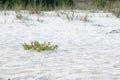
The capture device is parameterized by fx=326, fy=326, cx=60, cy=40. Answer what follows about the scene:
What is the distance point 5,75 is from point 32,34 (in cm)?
403

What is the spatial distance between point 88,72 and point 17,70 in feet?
3.10

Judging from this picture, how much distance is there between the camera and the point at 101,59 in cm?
510

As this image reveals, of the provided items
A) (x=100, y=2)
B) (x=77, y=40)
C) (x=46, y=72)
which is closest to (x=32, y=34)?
(x=77, y=40)

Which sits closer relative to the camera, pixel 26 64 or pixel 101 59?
pixel 26 64

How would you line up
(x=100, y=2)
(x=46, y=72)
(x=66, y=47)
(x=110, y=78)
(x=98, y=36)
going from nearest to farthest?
1. (x=110, y=78)
2. (x=46, y=72)
3. (x=66, y=47)
4. (x=98, y=36)
5. (x=100, y=2)

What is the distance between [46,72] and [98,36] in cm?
383

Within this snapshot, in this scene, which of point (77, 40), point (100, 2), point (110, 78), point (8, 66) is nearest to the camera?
point (110, 78)

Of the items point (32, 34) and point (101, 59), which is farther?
point (32, 34)

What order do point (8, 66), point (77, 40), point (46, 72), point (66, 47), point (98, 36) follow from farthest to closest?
point (98, 36) → point (77, 40) → point (66, 47) → point (8, 66) → point (46, 72)

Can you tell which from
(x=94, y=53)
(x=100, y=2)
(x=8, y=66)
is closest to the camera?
(x=8, y=66)

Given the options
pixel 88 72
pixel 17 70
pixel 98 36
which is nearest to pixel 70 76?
pixel 88 72

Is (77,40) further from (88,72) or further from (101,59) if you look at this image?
(88,72)

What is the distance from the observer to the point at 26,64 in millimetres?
4715

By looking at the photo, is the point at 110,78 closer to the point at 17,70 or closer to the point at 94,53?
the point at 17,70
